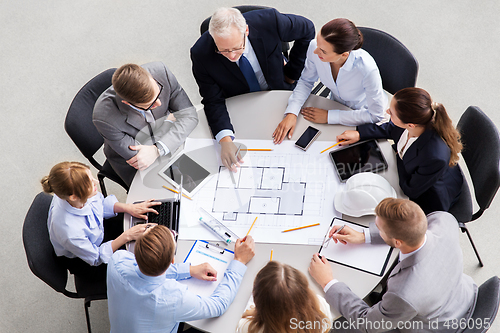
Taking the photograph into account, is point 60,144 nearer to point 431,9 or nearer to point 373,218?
point 373,218

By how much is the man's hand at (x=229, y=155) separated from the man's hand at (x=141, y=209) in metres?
0.42

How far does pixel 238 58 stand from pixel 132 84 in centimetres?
62

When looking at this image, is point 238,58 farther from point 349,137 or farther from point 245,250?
point 245,250

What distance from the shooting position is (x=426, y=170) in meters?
1.87

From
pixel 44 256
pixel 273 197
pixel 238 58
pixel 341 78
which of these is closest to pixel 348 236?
pixel 273 197

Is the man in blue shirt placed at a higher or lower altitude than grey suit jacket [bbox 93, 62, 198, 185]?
lower

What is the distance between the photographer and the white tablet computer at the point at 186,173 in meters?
2.05

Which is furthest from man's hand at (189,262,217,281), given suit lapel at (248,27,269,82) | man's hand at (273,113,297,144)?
suit lapel at (248,27,269,82)

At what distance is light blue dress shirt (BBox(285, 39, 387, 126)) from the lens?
2.15 meters

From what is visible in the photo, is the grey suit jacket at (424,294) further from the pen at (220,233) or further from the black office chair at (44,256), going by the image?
the black office chair at (44,256)

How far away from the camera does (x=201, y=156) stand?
218 centimetres

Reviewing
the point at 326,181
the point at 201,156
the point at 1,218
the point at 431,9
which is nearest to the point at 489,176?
the point at 326,181

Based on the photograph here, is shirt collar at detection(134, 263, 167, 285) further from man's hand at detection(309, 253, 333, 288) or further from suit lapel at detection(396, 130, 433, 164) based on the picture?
suit lapel at detection(396, 130, 433, 164)

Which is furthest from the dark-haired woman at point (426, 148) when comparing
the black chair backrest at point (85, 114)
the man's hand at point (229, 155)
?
the black chair backrest at point (85, 114)
